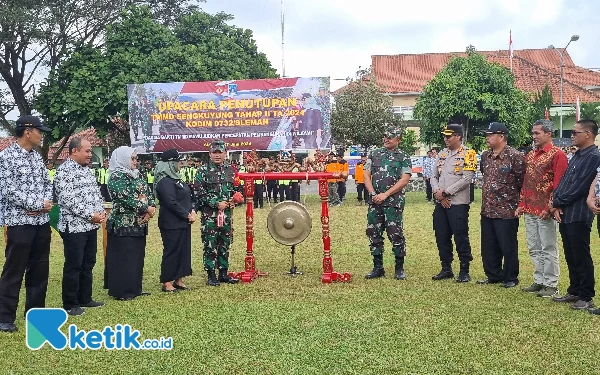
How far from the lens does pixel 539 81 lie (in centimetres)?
4256

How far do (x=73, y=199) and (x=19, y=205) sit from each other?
810mm

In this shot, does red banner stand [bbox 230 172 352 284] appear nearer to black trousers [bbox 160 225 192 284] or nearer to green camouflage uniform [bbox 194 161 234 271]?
green camouflage uniform [bbox 194 161 234 271]

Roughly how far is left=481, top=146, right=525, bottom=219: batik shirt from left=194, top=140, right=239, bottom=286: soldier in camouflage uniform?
10.6ft

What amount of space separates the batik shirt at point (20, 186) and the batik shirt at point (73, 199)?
21.3 inches

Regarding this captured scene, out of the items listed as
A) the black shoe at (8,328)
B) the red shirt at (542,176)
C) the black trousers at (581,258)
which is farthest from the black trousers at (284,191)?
the black shoe at (8,328)

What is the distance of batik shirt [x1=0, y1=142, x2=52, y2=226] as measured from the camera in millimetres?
6160

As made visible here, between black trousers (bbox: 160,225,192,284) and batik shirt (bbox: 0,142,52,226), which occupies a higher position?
batik shirt (bbox: 0,142,52,226)

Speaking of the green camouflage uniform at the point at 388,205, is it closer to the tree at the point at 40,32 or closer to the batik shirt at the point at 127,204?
the batik shirt at the point at 127,204

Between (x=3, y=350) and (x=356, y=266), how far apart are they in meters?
5.21

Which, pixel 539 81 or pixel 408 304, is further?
pixel 539 81

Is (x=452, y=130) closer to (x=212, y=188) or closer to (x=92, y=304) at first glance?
(x=212, y=188)

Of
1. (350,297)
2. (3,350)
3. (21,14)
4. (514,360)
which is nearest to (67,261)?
(3,350)

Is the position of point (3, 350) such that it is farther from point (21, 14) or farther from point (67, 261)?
point (21, 14)

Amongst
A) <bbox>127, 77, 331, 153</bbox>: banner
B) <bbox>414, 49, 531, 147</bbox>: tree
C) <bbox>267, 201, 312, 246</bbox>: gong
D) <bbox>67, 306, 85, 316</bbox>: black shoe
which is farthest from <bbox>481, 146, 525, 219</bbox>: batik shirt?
<bbox>414, 49, 531, 147</bbox>: tree
